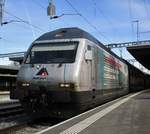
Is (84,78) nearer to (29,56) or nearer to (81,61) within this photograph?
(81,61)

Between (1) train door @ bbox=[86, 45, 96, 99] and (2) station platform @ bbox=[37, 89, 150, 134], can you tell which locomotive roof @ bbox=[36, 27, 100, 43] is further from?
(2) station platform @ bbox=[37, 89, 150, 134]

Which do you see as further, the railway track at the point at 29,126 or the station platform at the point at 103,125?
the railway track at the point at 29,126

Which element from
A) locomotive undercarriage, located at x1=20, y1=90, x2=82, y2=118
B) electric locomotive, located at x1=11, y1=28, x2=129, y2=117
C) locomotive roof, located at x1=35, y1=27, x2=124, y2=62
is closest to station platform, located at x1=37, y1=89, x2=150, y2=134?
locomotive undercarriage, located at x1=20, y1=90, x2=82, y2=118

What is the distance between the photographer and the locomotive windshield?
1414 centimetres

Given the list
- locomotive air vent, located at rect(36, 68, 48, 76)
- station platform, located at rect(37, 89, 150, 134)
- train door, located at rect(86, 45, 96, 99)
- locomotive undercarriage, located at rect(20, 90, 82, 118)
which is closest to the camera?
station platform, located at rect(37, 89, 150, 134)

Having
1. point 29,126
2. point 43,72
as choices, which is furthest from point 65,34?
point 29,126

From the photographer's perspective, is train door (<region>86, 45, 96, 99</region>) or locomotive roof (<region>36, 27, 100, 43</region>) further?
locomotive roof (<region>36, 27, 100, 43</region>)

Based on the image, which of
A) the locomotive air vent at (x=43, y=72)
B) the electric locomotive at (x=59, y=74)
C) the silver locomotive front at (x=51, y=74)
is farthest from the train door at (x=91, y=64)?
the locomotive air vent at (x=43, y=72)

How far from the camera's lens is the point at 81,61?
46.0ft

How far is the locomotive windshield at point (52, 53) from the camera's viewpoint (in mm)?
14137

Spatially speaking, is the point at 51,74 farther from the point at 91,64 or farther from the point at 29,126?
the point at 91,64

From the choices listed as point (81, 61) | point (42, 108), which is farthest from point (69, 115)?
point (81, 61)

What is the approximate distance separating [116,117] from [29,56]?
4.01 meters

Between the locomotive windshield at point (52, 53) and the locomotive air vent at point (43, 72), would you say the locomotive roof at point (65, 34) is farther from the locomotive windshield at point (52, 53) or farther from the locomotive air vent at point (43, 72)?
the locomotive air vent at point (43, 72)
